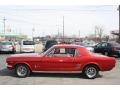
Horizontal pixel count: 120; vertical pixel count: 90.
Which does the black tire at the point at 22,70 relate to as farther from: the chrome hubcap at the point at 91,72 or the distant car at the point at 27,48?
the distant car at the point at 27,48

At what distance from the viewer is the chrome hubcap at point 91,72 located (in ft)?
42.0

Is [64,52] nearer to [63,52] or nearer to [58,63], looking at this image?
[63,52]

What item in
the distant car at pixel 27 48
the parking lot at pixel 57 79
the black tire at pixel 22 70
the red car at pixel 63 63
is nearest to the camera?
the parking lot at pixel 57 79

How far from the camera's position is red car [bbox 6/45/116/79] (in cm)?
1277

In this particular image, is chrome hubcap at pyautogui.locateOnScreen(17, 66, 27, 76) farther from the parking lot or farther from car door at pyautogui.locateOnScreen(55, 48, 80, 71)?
car door at pyautogui.locateOnScreen(55, 48, 80, 71)

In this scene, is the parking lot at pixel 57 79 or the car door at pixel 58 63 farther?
the car door at pixel 58 63

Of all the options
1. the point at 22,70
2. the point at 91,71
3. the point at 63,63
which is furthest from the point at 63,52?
the point at 22,70

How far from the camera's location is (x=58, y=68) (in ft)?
42.1

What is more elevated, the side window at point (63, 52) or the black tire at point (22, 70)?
the side window at point (63, 52)

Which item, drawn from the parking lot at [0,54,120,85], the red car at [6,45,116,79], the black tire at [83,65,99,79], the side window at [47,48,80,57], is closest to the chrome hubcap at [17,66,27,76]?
the red car at [6,45,116,79]

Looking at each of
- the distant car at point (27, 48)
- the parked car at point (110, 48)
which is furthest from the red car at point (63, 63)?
the distant car at point (27, 48)

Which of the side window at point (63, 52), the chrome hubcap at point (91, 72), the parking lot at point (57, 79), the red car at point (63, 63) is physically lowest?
the parking lot at point (57, 79)

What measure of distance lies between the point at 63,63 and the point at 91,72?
1361mm

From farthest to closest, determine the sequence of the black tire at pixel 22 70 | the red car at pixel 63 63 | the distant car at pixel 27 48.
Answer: the distant car at pixel 27 48 → the black tire at pixel 22 70 → the red car at pixel 63 63
